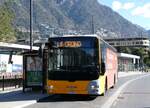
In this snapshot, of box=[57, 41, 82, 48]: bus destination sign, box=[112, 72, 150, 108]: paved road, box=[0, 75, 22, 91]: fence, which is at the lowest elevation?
box=[112, 72, 150, 108]: paved road

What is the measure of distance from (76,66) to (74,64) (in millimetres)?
142

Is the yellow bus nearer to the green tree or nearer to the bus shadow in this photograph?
the bus shadow

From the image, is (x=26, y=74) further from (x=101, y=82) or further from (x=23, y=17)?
(x=23, y=17)

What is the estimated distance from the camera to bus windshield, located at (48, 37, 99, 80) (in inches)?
900

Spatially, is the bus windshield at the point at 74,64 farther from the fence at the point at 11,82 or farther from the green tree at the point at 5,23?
the green tree at the point at 5,23

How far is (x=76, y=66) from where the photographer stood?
2295 centimetres

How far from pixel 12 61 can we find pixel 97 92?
792 inches

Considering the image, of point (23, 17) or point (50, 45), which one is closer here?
point (50, 45)

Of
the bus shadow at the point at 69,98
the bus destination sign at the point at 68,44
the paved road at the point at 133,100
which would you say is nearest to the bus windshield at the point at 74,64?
the bus destination sign at the point at 68,44

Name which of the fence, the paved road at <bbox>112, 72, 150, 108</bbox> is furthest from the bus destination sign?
the fence

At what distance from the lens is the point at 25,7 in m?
118

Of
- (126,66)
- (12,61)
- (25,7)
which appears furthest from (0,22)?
(126,66)

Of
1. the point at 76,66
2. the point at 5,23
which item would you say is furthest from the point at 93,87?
the point at 5,23

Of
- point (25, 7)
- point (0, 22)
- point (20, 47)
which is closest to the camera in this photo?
point (0, 22)
